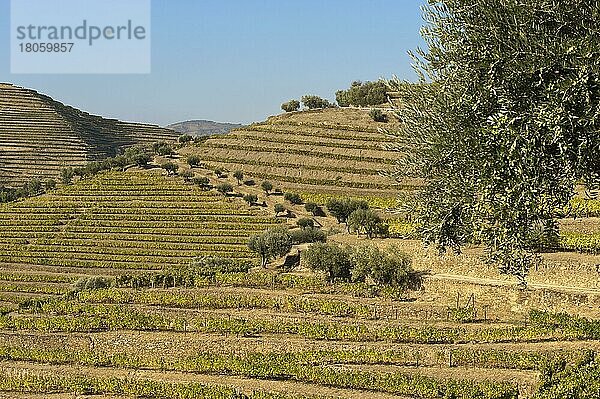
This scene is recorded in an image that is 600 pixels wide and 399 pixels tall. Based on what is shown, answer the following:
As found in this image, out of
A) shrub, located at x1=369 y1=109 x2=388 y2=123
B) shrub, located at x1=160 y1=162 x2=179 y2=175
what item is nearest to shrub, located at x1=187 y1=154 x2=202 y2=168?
shrub, located at x1=160 y1=162 x2=179 y2=175

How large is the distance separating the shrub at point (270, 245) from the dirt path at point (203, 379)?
18038 mm

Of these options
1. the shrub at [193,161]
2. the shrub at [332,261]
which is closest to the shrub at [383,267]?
the shrub at [332,261]

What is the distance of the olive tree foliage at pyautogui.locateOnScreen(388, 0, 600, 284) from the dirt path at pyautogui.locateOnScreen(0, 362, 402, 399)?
27.7 ft

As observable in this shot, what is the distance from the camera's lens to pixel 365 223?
47000 mm

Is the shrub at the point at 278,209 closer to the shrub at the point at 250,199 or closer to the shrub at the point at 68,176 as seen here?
the shrub at the point at 250,199

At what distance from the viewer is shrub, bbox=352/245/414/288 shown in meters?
32.5

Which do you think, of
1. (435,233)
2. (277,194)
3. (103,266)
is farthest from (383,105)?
(435,233)

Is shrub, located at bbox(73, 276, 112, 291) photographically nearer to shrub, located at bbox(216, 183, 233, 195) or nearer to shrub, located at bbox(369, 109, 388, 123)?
shrub, located at bbox(216, 183, 233, 195)

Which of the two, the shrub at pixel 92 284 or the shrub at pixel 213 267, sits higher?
the shrub at pixel 213 267

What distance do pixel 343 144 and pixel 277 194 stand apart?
14.1 meters

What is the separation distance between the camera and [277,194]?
66562mm

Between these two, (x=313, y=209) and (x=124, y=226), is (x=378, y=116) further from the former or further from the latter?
(x=124, y=226)

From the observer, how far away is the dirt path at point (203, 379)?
824 inches

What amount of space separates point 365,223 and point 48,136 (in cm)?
9262
